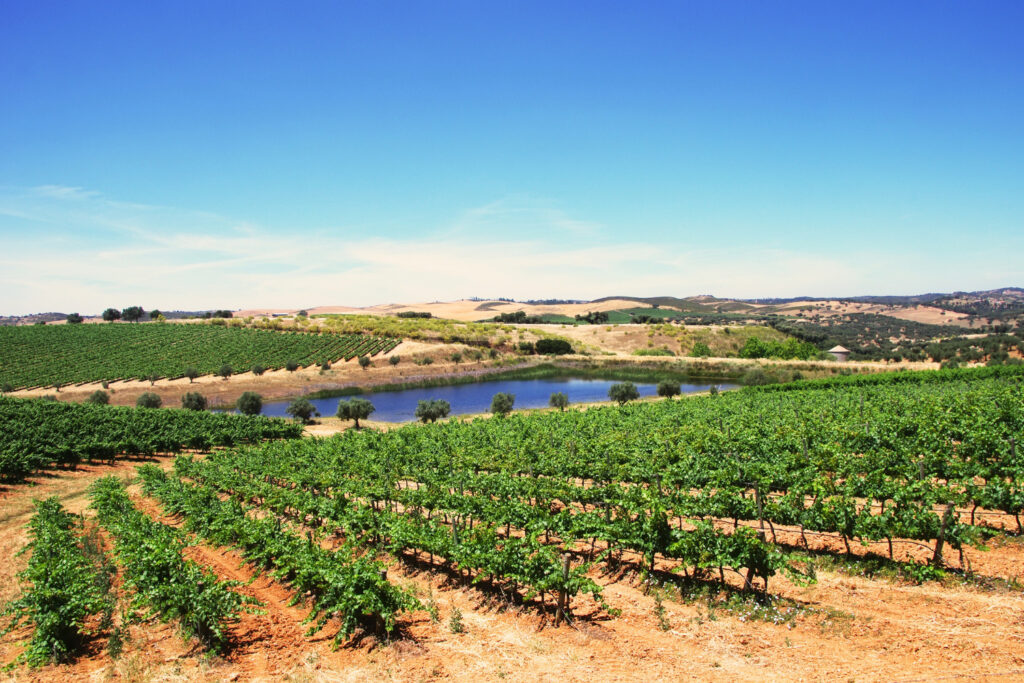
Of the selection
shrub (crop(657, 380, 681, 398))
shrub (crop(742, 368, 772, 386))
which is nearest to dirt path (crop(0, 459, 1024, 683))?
shrub (crop(657, 380, 681, 398))

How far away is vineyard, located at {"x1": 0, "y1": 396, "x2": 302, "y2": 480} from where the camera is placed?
23562 mm

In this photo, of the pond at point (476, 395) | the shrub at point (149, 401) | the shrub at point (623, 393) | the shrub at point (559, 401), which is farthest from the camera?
the pond at point (476, 395)

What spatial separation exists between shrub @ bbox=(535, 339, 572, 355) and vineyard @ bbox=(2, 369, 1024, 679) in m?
73.8

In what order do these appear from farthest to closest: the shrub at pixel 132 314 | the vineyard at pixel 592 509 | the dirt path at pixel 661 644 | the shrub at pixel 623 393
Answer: the shrub at pixel 132 314
the shrub at pixel 623 393
the vineyard at pixel 592 509
the dirt path at pixel 661 644

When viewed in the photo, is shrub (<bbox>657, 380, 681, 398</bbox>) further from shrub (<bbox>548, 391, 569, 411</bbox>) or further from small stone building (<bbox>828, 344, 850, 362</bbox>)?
small stone building (<bbox>828, 344, 850, 362</bbox>)

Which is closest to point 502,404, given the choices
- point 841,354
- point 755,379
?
point 755,379

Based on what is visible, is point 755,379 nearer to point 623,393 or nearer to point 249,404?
point 623,393

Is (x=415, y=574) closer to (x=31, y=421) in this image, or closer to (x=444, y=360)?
(x=31, y=421)

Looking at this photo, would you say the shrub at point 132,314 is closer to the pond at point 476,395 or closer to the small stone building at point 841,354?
the pond at point 476,395

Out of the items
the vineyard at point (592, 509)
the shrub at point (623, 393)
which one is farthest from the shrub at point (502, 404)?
the vineyard at point (592, 509)

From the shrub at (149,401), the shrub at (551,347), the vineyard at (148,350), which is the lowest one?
the shrub at (149,401)

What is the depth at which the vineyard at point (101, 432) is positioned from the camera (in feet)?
77.3

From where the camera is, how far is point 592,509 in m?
16.1

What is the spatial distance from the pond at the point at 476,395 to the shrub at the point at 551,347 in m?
21.2
